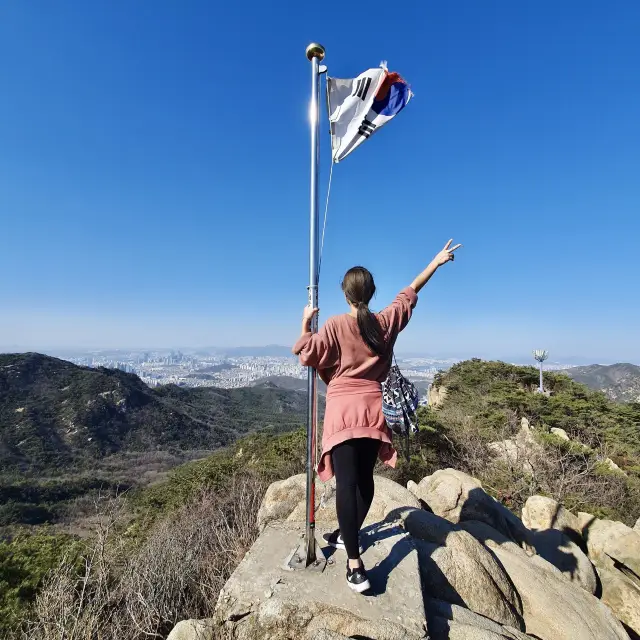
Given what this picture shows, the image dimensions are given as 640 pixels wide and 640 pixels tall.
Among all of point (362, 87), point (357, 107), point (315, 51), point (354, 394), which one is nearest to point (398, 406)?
point (354, 394)

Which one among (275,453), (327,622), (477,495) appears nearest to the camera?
(327,622)

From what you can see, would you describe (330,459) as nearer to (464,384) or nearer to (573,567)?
(573,567)

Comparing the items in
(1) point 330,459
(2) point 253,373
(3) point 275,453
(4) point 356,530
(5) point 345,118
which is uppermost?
(5) point 345,118

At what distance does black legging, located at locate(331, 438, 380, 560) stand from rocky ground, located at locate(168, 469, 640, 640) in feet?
0.95

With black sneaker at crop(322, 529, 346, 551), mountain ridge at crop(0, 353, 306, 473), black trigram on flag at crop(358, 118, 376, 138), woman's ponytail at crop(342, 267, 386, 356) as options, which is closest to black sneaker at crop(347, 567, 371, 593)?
black sneaker at crop(322, 529, 346, 551)

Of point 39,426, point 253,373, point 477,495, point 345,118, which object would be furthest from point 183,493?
point 253,373

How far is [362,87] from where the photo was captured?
9.93ft

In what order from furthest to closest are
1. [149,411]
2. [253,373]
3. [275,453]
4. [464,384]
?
[253,373], [149,411], [464,384], [275,453]

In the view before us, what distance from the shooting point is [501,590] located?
319 centimetres

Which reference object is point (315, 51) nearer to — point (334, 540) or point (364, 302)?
point (364, 302)

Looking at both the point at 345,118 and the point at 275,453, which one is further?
the point at 275,453

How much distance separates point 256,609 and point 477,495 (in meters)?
4.03

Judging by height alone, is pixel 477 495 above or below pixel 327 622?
below

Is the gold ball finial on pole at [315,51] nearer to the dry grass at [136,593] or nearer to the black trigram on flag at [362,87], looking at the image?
the black trigram on flag at [362,87]
